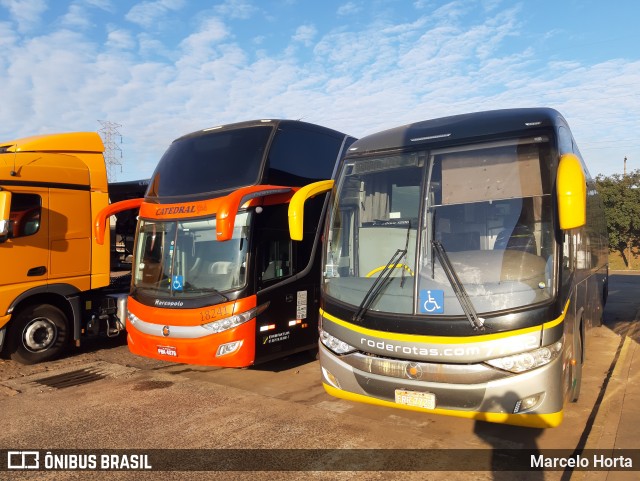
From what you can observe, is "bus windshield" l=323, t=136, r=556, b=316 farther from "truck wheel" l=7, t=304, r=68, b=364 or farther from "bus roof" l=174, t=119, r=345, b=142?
"truck wheel" l=7, t=304, r=68, b=364

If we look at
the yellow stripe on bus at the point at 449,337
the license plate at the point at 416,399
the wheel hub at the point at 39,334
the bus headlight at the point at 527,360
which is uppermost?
the yellow stripe on bus at the point at 449,337

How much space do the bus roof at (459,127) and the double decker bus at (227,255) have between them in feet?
6.04

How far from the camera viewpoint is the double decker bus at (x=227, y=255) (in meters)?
6.67

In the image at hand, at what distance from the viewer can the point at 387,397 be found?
4730mm

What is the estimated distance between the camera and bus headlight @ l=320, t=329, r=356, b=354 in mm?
5050

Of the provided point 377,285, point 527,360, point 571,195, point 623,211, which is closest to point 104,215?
point 377,285

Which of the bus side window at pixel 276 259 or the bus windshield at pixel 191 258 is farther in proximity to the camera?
the bus side window at pixel 276 259

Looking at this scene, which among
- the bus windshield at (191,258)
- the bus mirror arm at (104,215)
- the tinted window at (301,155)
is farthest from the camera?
the bus mirror arm at (104,215)

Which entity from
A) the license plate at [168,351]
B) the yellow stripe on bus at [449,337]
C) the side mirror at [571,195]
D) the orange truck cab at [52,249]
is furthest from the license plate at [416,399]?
the orange truck cab at [52,249]

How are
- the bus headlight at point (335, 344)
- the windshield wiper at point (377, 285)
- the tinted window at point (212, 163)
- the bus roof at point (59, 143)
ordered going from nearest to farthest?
the windshield wiper at point (377, 285) < the bus headlight at point (335, 344) < the tinted window at point (212, 163) < the bus roof at point (59, 143)

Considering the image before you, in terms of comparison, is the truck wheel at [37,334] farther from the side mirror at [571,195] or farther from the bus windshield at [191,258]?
the side mirror at [571,195]

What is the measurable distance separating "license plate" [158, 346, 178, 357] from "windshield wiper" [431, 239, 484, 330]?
3.88m

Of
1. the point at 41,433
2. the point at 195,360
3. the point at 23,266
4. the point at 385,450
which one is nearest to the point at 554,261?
the point at 385,450

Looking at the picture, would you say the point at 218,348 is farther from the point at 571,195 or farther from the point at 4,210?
the point at 571,195
